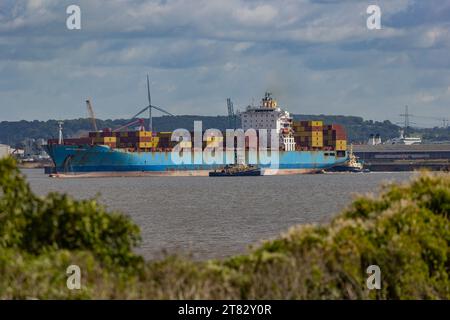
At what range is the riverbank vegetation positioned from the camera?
15.4 m

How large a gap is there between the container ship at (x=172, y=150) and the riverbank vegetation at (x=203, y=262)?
119 meters

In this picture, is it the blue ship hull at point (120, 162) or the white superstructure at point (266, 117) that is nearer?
the blue ship hull at point (120, 162)

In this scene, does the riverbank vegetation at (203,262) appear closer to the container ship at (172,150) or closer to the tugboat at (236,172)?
the container ship at (172,150)

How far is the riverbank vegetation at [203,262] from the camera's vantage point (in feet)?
50.6

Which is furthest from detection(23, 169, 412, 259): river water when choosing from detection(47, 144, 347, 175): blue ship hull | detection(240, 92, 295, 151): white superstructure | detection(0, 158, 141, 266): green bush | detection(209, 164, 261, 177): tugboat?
detection(240, 92, 295, 151): white superstructure

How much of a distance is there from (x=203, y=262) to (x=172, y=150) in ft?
429

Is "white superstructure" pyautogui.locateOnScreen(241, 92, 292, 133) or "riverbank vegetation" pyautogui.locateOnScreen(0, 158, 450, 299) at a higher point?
"white superstructure" pyautogui.locateOnScreen(241, 92, 292, 133)

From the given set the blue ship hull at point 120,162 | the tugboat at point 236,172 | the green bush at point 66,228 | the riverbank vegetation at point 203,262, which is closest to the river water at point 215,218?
the riverbank vegetation at point 203,262

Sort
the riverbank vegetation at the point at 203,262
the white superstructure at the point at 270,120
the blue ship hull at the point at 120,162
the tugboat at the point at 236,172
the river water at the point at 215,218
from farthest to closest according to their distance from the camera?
the white superstructure at the point at 270,120
the tugboat at the point at 236,172
the blue ship hull at the point at 120,162
the river water at the point at 215,218
the riverbank vegetation at the point at 203,262

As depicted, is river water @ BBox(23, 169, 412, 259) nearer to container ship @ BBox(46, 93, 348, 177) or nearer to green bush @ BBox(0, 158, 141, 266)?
green bush @ BBox(0, 158, 141, 266)

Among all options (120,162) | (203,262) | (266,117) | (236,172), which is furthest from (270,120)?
(203,262)

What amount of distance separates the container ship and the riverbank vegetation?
118705 millimetres

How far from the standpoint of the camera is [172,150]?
14750cm
